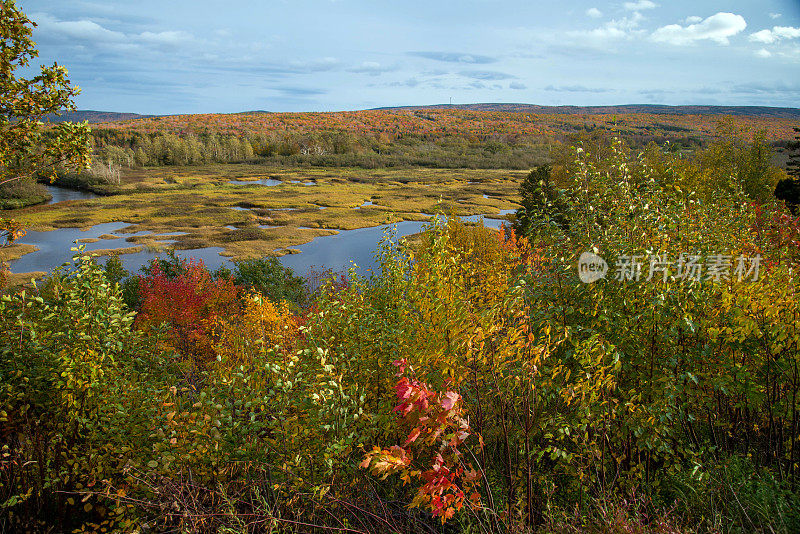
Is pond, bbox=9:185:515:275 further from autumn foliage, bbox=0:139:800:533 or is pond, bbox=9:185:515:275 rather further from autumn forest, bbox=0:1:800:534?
autumn foliage, bbox=0:139:800:533

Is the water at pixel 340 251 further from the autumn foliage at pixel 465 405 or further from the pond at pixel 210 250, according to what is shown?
the autumn foliage at pixel 465 405

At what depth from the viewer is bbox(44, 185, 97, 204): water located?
3223 inches

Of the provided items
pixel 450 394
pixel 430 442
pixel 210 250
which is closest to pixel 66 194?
pixel 210 250

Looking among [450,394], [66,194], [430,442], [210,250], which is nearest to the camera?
[450,394]

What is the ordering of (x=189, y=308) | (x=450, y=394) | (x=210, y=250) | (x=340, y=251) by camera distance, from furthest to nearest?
(x=210, y=250) < (x=340, y=251) < (x=189, y=308) < (x=450, y=394)

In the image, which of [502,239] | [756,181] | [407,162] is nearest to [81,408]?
[502,239]

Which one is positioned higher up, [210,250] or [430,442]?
[430,442]

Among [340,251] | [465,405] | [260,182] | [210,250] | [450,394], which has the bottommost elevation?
[340,251]

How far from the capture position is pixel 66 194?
8800cm

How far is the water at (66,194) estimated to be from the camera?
8186 centimetres

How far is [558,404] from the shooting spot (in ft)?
21.1

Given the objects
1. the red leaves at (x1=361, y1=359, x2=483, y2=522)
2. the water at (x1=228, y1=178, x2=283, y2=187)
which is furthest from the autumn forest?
the water at (x1=228, y1=178, x2=283, y2=187)

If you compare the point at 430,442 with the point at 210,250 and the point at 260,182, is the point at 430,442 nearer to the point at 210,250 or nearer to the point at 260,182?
the point at 210,250

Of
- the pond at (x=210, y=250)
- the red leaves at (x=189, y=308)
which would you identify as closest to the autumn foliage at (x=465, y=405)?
the red leaves at (x=189, y=308)
